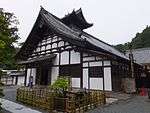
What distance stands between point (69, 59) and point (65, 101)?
918 centimetres

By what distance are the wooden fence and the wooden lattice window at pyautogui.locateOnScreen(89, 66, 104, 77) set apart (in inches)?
151

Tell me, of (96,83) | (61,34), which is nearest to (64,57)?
(61,34)

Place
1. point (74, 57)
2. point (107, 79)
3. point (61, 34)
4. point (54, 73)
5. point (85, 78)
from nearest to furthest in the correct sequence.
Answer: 1. point (107, 79)
2. point (85, 78)
3. point (74, 57)
4. point (61, 34)
5. point (54, 73)

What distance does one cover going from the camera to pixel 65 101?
11594mm

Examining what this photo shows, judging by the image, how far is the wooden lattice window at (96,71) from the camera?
17.4m

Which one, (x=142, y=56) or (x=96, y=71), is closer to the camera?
(x=96, y=71)

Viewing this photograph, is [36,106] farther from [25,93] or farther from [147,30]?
[147,30]

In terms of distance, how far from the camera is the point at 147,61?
31469 mm

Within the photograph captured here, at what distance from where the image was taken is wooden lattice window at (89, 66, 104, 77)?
1736cm

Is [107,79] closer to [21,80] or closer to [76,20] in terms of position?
[76,20]

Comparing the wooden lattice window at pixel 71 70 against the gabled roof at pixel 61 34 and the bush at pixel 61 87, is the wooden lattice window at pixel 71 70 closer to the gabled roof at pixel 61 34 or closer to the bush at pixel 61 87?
the gabled roof at pixel 61 34

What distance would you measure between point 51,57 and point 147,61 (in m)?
17.4

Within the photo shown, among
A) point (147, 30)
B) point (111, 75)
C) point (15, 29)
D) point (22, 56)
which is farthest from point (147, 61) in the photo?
point (147, 30)

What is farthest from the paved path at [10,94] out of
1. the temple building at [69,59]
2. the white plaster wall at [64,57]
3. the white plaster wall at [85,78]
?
the white plaster wall at [85,78]
